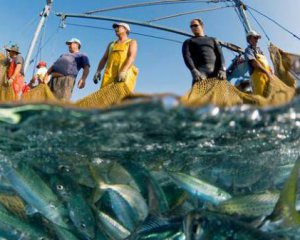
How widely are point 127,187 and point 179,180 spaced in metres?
0.55

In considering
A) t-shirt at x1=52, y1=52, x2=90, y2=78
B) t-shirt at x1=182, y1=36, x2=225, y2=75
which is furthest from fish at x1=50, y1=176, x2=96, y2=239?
t-shirt at x1=52, y1=52, x2=90, y2=78

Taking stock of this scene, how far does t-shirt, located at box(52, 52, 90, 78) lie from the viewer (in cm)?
674

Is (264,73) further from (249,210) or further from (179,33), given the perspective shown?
(179,33)

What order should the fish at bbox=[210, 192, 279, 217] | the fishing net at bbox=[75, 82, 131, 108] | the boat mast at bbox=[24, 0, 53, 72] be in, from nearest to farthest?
the fish at bbox=[210, 192, 279, 217] < the fishing net at bbox=[75, 82, 131, 108] < the boat mast at bbox=[24, 0, 53, 72]

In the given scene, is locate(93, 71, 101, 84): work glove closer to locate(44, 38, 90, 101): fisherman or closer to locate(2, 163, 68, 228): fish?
locate(44, 38, 90, 101): fisherman

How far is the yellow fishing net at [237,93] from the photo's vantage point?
411cm

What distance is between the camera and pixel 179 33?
39.4ft

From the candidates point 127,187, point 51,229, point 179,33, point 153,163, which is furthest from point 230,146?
point 179,33

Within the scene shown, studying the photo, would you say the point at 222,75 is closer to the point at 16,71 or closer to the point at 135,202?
the point at 135,202

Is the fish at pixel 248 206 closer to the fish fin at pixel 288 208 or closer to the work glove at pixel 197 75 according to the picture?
the fish fin at pixel 288 208

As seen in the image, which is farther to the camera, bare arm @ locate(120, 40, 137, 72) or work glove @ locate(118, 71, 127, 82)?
bare arm @ locate(120, 40, 137, 72)

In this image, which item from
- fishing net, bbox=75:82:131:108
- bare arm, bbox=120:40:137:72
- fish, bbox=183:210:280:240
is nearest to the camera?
fish, bbox=183:210:280:240

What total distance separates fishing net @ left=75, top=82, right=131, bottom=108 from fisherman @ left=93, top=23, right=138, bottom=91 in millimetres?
492

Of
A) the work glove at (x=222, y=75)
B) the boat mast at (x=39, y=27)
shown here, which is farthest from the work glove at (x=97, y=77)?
the boat mast at (x=39, y=27)
